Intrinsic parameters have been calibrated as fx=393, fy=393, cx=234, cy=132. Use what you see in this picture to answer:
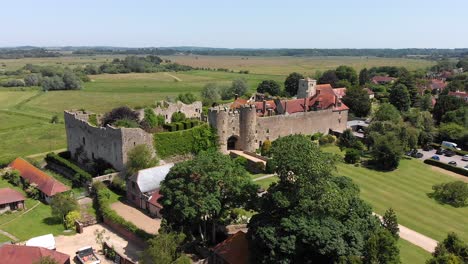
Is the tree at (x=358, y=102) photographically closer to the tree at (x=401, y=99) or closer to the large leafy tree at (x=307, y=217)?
the tree at (x=401, y=99)

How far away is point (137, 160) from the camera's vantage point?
41.8 meters

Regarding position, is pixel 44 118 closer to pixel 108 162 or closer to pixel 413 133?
pixel 108 162

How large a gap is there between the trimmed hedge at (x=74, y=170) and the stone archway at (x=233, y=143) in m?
18.5

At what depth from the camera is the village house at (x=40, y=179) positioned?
129 feet

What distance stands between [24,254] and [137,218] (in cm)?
1082

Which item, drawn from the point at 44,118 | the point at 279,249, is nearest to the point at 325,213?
the point at 279,249

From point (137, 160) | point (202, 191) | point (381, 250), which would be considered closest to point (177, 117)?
point (137, 160)

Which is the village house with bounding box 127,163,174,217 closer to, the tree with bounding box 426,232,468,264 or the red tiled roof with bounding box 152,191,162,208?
the red tiled roof with bounding box 152,191,162,208

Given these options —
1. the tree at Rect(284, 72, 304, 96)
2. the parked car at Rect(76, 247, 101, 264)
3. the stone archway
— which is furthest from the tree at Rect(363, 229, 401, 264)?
the tree at Rect(284, 72, 304, 96)

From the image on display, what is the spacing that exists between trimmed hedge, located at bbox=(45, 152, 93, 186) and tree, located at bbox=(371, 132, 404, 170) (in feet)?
114

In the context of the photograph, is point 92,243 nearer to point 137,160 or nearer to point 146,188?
point 146,188

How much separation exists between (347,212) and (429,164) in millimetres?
33762

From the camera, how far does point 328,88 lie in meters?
69.4

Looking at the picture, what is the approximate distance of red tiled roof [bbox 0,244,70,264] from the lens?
26.1 meters
